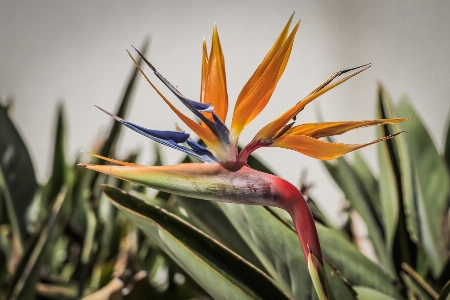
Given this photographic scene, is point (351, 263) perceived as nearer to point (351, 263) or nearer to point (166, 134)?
point (351, 263)

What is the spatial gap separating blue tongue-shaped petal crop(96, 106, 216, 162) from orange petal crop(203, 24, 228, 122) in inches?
0.9

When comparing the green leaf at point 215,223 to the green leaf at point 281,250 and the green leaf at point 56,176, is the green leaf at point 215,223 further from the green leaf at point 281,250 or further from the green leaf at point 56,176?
the green leaf at point 56,176

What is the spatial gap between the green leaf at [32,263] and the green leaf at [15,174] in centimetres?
14

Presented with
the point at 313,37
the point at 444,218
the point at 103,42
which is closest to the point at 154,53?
the point at 103,42

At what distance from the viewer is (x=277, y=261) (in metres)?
0.29

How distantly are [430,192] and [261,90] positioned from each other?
38 cm

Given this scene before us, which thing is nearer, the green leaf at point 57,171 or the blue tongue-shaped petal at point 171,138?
the blue tongue-shaped petal at point 171,138

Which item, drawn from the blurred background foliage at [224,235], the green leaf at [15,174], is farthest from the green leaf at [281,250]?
the green leaf at [15,174]

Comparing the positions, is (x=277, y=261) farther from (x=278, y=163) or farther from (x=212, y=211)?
(x=278, y=163)

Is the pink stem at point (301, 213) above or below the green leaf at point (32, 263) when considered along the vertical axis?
above

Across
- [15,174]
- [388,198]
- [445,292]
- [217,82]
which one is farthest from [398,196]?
[15,174]

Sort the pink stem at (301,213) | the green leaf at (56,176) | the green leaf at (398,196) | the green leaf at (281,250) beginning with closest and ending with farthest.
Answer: the pink stem at (301,213)
the green leaf at (281,250)
the green leaf at (398,196)
the green leaf at (56,176)

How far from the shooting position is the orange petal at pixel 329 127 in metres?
0.19

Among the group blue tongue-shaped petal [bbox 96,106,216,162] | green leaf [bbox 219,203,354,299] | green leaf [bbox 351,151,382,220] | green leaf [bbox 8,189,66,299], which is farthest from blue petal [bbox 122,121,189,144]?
green leaf [bbox 351,151,382,220]
